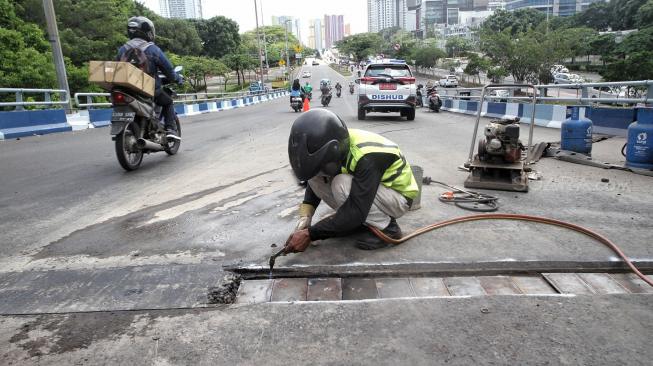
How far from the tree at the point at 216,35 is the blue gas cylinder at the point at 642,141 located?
7328 cm

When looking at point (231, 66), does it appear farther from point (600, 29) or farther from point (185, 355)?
point (185, 355)

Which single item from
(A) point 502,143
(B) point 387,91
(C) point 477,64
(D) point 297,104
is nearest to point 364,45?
(C) point 477,64

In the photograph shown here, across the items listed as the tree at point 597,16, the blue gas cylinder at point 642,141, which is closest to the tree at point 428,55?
the tree at point 597,16

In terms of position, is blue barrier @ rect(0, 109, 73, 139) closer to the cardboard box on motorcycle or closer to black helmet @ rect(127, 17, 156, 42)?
black helmet @ rect(127, 17, 156, 42)

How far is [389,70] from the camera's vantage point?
1317 cm

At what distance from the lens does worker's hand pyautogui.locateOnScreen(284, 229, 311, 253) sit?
2.79 m

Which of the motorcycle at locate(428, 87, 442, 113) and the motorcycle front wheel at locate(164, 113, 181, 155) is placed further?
the motorcycle at locate(428, 87, 442, 113)

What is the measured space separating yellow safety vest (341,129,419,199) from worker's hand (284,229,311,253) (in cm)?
49

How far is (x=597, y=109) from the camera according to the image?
385 inches

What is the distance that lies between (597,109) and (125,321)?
10.6 metres

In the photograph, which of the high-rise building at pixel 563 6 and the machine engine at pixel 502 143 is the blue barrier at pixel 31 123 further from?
the high-rise building at pixel 563 6

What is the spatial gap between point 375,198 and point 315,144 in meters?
0.70

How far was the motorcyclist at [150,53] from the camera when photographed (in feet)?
19.0

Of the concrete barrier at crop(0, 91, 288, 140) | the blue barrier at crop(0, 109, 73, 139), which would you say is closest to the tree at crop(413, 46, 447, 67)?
the concrete barrier at crop(0, 91, 288, 140)
